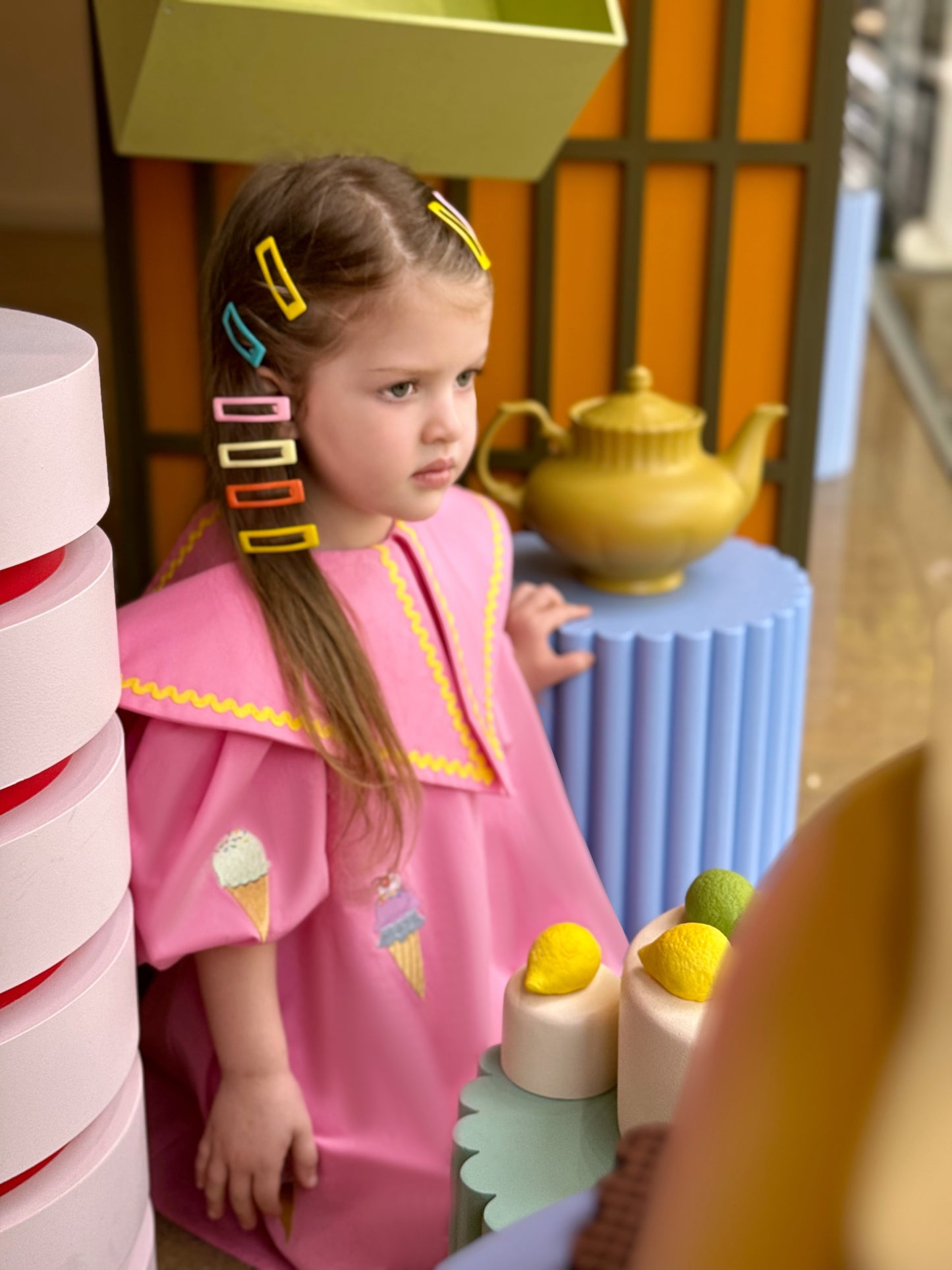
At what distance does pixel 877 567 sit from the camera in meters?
3.29

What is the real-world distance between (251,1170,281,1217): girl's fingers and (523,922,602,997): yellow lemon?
0.36 metres

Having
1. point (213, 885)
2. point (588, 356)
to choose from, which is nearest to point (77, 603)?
point (213, 885)

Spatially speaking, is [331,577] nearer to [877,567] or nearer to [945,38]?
[877,567]

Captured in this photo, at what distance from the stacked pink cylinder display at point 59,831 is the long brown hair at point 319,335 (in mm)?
262

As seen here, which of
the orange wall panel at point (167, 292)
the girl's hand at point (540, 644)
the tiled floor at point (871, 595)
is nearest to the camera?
the girl's hand at point (540, 644)

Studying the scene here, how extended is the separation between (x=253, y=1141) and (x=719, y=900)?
1.62ft

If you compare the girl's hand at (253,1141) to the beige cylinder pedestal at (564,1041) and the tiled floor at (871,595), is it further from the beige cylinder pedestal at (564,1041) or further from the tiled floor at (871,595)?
the beige cylinder pedestal at (564,1041)

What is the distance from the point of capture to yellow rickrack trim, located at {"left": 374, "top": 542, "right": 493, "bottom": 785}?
137 centimetres

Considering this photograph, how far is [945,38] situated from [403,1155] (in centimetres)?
475

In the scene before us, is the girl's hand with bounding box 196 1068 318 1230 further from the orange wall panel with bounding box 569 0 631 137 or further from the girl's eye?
the orange wall panel with bounding box 569 0 631 137

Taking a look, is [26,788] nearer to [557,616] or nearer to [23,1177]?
[23,1177]

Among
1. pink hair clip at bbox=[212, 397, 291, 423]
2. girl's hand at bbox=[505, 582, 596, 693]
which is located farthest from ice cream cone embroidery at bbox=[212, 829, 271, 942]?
girl's hand at bbox=[505, 582, 596, 693]

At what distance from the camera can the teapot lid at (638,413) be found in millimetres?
1683

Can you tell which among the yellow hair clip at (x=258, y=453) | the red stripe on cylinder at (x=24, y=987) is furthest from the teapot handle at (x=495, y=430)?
the red stripe on cylinder at (x=24, y=987)
